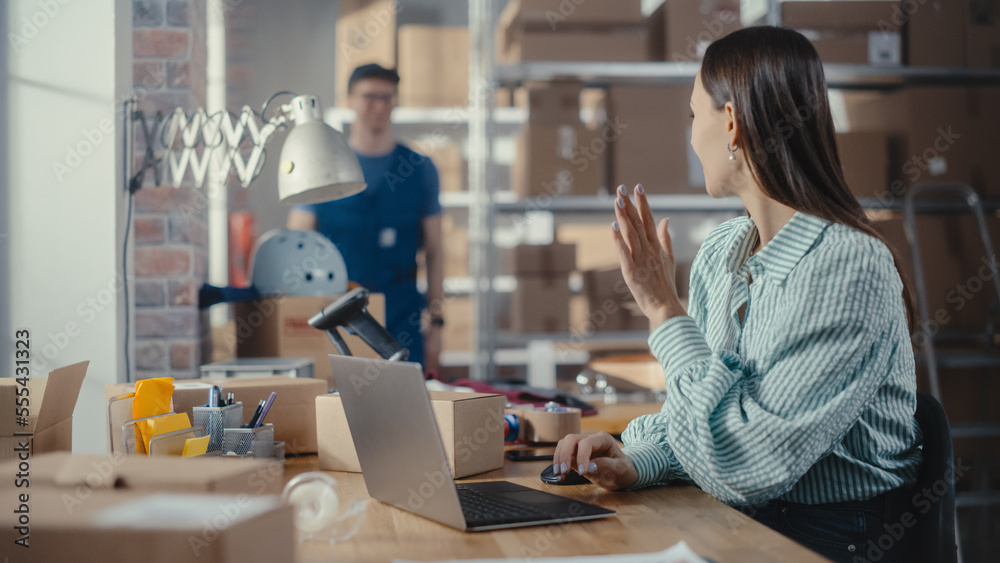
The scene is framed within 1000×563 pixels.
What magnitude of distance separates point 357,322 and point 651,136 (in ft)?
6.15

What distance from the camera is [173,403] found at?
1.25 meters

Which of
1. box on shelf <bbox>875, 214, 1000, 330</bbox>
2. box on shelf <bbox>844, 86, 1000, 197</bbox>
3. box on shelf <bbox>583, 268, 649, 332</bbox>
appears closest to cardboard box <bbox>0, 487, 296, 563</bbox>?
box on shelf <bbox>583, 268, 649, 332</bbox>

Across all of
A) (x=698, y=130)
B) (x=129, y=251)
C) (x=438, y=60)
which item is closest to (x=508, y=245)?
(x=438, y=60)

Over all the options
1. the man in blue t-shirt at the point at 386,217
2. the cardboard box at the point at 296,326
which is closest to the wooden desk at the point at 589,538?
the cardboard box at the point at 296,326

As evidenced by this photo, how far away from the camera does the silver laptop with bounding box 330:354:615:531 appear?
86 centimetres

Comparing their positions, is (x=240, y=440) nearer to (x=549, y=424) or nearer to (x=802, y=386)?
(x=549, y=424)

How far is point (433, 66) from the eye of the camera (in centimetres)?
381

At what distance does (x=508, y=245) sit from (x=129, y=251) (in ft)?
8.84

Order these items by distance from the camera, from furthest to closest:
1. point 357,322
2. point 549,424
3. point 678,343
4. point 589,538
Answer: point 357,322
point 549,424
point 678,343
point 589,538

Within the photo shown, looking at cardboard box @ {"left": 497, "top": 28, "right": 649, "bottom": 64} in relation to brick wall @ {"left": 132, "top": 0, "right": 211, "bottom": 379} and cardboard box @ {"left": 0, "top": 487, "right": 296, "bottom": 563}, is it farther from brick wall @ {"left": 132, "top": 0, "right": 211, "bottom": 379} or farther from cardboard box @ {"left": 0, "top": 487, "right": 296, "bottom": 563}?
cardboard box @ {"left": 0, "top": 487, "right": 296, "bottom": 563}

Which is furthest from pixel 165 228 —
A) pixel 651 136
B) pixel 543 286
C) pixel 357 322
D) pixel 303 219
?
pixel 651 136

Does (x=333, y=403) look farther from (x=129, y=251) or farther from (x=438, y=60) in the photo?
(x=438, y=60)

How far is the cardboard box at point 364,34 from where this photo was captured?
3.74 meters

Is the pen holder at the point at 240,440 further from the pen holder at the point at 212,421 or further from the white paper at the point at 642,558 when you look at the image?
the white paper at the point at 642,558
